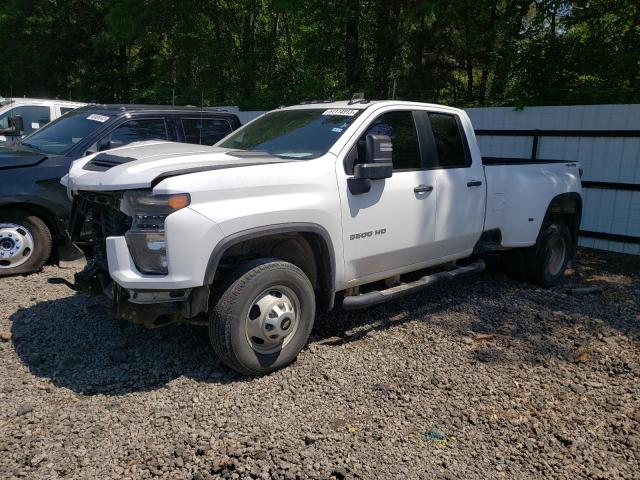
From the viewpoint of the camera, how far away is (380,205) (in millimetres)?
4641

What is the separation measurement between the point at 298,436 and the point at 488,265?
4365 mm

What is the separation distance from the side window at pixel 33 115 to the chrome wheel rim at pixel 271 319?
879cm

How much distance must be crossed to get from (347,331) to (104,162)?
2.49 m

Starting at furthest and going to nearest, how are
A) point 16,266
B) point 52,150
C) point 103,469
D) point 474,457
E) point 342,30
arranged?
point 342,30
point 52,150
point 16,266
point 474,457
point 103,469

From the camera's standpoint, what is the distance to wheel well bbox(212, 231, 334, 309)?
409 centimetres

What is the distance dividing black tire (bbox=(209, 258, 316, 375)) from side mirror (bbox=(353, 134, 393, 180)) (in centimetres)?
90

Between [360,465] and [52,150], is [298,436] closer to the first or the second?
[360,465]

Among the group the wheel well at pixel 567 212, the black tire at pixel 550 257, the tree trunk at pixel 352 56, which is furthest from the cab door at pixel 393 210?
the tree trunk at pixel 352 56

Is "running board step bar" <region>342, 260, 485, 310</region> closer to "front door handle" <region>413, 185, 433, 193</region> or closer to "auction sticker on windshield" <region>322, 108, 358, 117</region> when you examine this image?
"front door handle" <region>413, 185, 433, 193</region>

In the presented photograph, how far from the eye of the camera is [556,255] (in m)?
6.89

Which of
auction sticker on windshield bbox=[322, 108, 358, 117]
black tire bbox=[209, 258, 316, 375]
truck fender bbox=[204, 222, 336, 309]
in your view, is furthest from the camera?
auction sticker on windshield bbox=[322, 108, 358, 117]

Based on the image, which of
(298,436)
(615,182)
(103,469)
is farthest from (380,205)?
(615,182)

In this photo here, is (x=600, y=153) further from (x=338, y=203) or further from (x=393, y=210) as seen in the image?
(x=338, y=203)

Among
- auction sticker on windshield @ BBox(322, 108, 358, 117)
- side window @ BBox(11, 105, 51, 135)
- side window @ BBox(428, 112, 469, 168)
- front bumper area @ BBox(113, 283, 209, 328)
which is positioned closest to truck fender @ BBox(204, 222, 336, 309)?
front bumper area @ BBox(113, 283, 209, 328)
